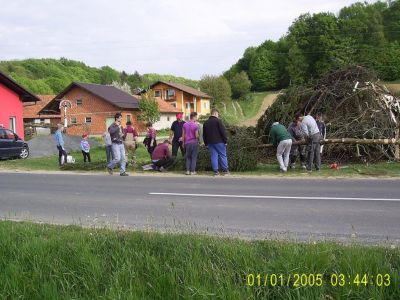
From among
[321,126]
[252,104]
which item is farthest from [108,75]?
[321,126]

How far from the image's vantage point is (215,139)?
13633 mm

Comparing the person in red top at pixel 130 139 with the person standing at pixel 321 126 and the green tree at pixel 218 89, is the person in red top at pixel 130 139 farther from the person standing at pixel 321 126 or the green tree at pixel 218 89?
the green tree at pixel 218 89

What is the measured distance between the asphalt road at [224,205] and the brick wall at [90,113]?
129 ft

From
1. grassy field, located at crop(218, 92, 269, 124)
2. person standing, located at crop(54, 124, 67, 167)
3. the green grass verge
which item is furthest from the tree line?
person standing, located at crop(54, 124, 67, 167)

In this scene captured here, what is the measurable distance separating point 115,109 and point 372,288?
49.3 m

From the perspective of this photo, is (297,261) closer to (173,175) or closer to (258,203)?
(258,203)

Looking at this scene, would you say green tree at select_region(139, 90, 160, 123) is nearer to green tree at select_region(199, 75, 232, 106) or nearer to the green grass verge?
the green grass verge

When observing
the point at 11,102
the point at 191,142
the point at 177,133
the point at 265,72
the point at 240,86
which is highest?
the point at 265,72

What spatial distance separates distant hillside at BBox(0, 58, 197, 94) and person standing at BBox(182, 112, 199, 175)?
261 feet

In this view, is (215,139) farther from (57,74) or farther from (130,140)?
(57,74)

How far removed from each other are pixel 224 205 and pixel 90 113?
152 feet

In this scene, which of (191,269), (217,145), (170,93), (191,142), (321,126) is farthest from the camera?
(170,93)

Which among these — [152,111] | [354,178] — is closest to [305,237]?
[354,178]

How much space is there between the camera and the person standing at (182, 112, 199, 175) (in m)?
14.1
